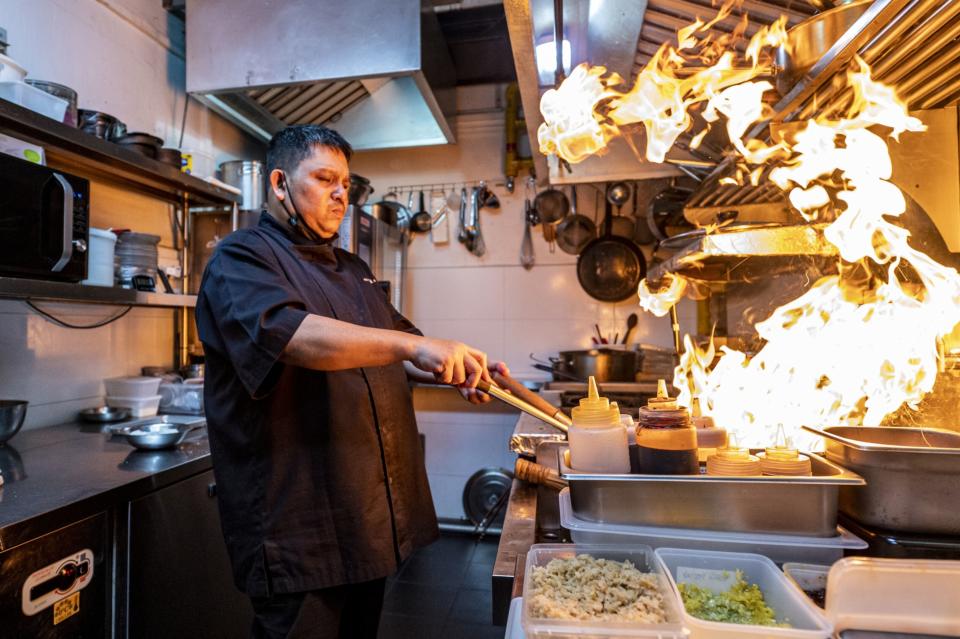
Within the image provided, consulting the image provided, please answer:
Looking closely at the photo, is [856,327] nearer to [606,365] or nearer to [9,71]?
[606,365]

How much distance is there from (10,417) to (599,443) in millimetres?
2023

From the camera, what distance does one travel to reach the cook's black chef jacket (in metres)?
1.08

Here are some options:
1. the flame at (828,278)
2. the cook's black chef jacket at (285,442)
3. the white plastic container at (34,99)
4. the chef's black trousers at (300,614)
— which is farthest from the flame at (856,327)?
the white plastic container at (34,99)

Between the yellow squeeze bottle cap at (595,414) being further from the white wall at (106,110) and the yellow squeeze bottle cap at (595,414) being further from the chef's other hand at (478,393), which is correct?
the white wall at (106,110)

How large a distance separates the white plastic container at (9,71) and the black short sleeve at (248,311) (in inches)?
51.5

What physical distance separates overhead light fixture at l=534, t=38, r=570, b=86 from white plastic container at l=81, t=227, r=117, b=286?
75.1 inches

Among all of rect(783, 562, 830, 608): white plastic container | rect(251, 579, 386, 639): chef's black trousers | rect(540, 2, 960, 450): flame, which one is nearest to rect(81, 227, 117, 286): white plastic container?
rect(251, 579, 386, 639): chef's black trousers

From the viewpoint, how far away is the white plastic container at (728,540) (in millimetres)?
780

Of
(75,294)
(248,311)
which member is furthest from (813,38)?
(75,294)

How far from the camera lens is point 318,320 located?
1.06 meters

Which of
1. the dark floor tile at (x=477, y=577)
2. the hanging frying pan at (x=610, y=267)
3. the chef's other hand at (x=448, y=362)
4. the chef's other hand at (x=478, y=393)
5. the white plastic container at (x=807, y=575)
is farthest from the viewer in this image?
the hanging frying pan at (x=610, y=267)

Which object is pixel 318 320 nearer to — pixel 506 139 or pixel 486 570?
pixel 486 570

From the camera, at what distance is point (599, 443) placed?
910 mm

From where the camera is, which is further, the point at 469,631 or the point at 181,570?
the point at 469,631
